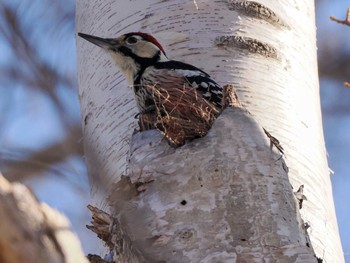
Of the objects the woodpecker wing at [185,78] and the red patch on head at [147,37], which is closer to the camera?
the woodpecker wing at [185,78]

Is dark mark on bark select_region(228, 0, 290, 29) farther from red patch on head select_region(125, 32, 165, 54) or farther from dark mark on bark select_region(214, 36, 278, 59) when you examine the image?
red patch on head select_region(125, 32, 165, 54)

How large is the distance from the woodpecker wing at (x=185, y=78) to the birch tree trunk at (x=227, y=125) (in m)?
0.04

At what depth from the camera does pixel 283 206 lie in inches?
65.6

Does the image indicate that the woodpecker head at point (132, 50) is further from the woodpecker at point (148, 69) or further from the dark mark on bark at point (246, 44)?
the dark mark on bark at point (246, 44)

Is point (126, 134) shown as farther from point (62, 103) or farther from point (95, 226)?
point (62, 103)

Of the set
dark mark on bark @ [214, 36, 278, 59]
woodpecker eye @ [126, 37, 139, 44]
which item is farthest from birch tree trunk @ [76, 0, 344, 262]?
woodpecker eye @ [126, 37, 139, 44]

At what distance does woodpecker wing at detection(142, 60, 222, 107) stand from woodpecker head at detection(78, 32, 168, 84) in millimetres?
39

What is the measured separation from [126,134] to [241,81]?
0.32m

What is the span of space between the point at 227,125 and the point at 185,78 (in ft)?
2.09

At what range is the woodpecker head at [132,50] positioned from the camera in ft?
7.85

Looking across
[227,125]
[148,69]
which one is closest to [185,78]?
[148,69]

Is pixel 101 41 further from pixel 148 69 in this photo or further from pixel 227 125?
pixel 227 125

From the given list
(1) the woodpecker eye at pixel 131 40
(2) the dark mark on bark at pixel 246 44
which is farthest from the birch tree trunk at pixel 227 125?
(1) the woodpecker eye at pixel 131 40

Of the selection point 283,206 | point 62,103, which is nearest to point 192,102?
point 283,206
